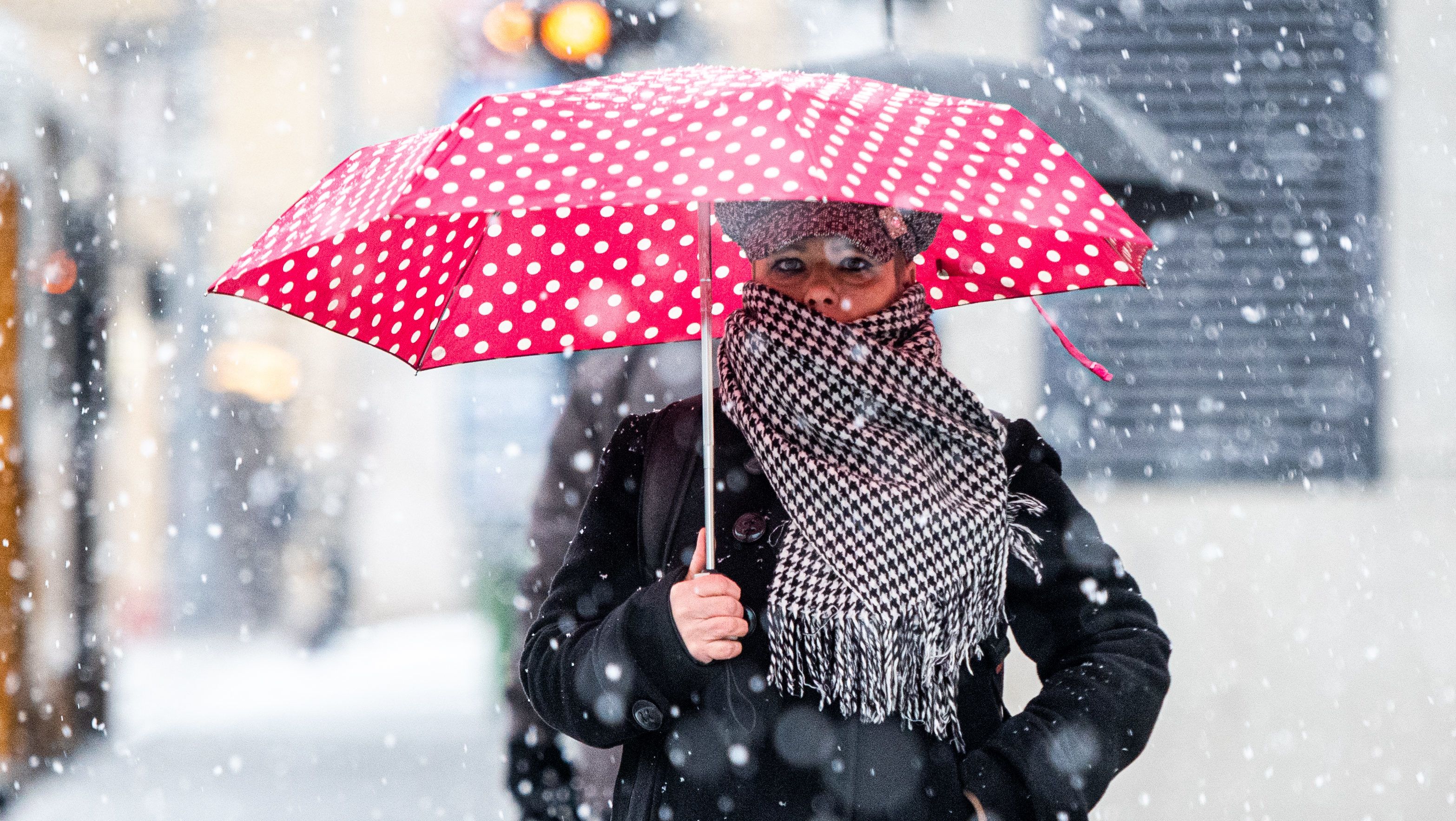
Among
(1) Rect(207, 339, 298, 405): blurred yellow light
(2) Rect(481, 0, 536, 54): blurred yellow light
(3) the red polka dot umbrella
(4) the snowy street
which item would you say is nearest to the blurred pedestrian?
(3) the red polka dot umbrella

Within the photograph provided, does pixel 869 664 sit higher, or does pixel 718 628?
pixel 718 628

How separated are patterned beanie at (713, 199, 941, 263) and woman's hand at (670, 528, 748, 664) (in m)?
0.55

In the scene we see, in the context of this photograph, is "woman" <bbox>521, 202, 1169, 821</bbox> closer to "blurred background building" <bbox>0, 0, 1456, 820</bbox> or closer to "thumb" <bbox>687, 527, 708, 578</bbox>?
"thumb" <bbox>687, 527, 708, 578</bbox>

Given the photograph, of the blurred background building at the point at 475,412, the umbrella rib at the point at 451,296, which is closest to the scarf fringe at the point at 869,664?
the umbrella rib at the point at 451,296

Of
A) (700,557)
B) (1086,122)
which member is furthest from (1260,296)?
(700,557)

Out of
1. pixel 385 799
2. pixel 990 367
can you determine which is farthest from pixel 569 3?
pixel 385 799

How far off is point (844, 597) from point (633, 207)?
2.76ft

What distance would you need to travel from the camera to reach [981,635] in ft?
5.82

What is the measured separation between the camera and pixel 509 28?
4609mm

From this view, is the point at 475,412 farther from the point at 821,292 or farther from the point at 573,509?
the point at 821,292

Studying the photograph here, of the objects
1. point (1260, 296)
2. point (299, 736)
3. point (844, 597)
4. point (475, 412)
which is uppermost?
point (844, 597)

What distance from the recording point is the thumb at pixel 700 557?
1696 millimetres

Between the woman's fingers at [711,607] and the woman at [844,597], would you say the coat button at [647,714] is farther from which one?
the woman's fingers at [711,607]

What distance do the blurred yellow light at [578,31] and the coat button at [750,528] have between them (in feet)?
9.05
